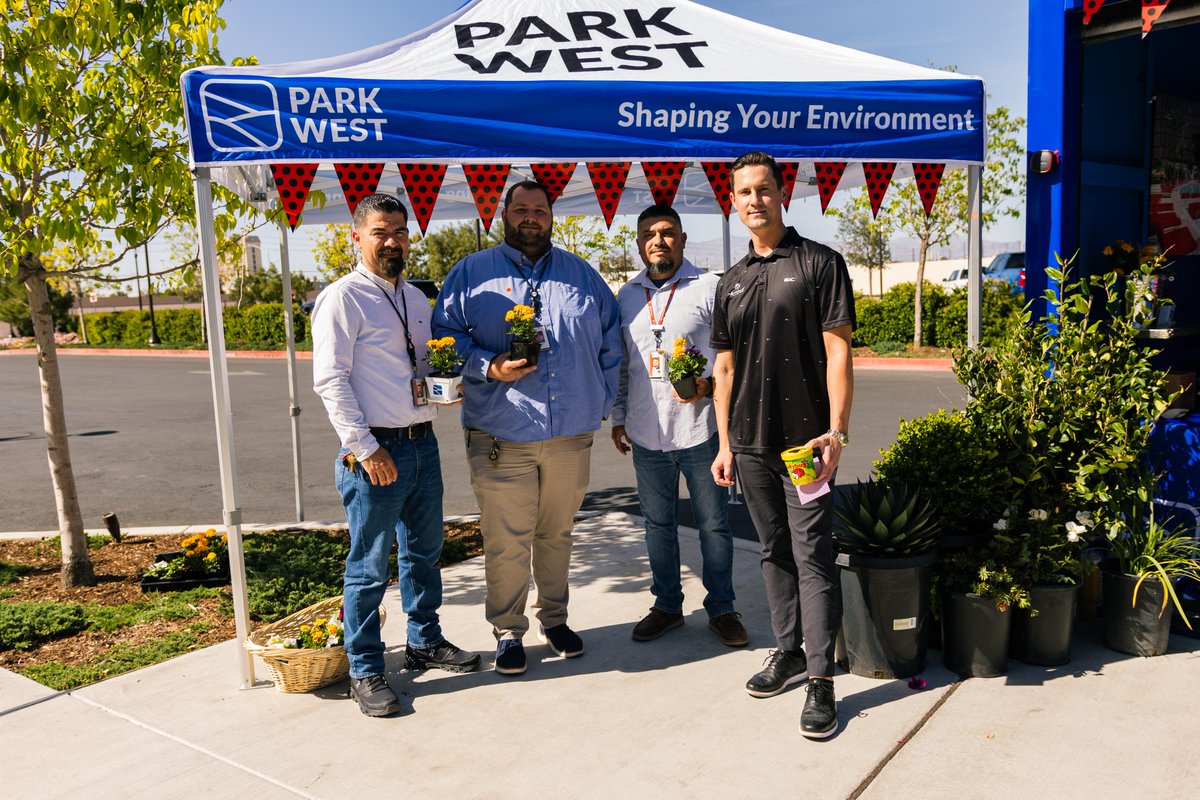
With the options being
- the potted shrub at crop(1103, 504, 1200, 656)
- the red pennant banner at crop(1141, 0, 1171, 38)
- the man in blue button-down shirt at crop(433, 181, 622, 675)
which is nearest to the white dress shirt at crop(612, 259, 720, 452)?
the man in blue button-down shirt at crop(433, 181, 622, 675)

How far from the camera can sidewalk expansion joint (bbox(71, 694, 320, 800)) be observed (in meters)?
3.01

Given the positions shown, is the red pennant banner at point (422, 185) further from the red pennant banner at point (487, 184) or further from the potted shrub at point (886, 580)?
the potted shrub at point (886, 580)

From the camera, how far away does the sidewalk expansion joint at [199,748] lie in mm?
3010

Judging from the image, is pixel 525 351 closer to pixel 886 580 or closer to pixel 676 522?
pixel 676 522

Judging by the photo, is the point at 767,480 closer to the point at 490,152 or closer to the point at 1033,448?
the point at 1033,448

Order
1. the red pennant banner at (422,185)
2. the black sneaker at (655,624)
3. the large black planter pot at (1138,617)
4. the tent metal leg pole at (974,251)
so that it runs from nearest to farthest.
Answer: the large black planter pot at (1138,617) → the tent metal leg pole at (974,251) → the black sneaker at (655,624) → the red pennant banner at (422,185)

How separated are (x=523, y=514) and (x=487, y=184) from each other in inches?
74.1

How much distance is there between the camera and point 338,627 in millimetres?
3898

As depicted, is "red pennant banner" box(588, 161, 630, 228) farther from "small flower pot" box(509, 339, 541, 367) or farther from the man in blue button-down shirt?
"small flower pot" box(509, 339, 541, 367)

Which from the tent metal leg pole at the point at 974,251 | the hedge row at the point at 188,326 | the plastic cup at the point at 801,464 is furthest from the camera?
the hedge row at the point at 188,326

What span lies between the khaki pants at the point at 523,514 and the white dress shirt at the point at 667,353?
0.29 m

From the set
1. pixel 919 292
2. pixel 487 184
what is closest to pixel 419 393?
pixel 487 184

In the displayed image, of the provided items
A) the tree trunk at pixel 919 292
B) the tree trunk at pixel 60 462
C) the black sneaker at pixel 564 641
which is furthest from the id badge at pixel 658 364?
the tree trunk at pixel 919 292

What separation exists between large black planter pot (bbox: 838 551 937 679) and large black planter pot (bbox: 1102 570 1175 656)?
0.86m
